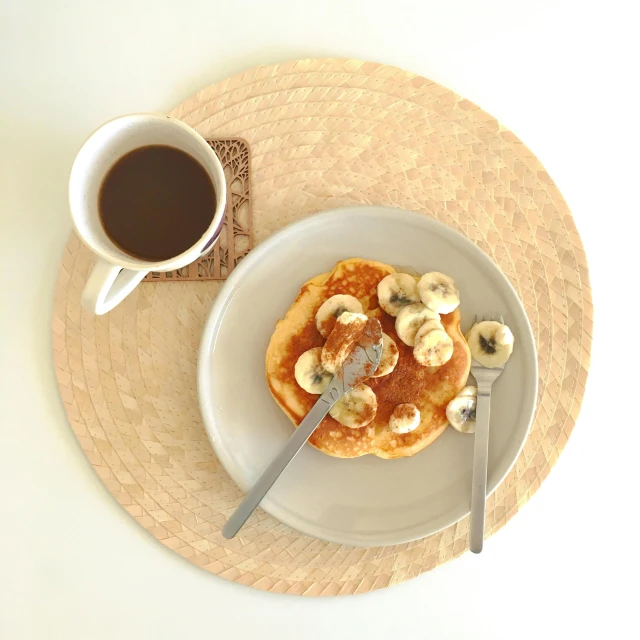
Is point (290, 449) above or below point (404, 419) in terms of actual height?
below

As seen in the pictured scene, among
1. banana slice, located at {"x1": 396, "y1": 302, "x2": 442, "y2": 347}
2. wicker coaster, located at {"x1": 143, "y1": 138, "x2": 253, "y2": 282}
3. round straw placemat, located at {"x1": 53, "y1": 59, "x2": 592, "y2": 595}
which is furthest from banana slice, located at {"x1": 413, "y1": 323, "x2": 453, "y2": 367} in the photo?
wicker coaster, located at {"x1": 143, "y1": 138, "x2": 253, "y2": 282}

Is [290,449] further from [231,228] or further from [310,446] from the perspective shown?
[231,228]

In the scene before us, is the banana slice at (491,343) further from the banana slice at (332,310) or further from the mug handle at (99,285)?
the mug handle at (99,285)

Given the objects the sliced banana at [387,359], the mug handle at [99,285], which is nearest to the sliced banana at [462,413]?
the sliced banana at [387,359]

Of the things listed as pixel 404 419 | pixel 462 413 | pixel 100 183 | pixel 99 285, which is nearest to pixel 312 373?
pixel 404 419

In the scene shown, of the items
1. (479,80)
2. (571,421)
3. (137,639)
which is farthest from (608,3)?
(137,639)
